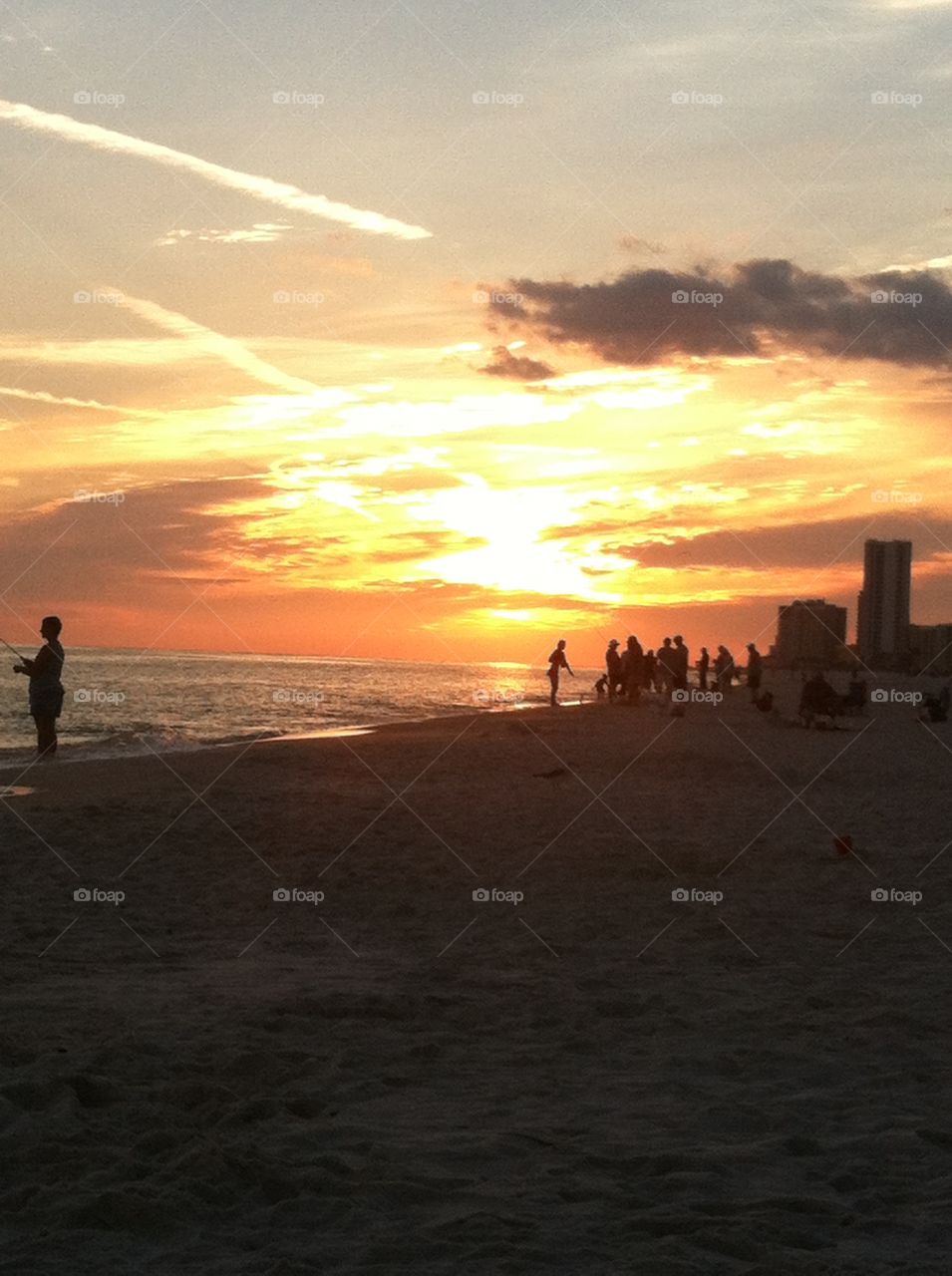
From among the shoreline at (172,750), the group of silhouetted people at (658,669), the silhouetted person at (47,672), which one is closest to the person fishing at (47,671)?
the silhouetted person at (47,672)

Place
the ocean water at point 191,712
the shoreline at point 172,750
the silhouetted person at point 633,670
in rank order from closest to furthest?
1. the shoreline at point 172,750
2. the ocean water at point 191,712
3. the silhouetted person at point 633,670

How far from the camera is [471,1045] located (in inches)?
269

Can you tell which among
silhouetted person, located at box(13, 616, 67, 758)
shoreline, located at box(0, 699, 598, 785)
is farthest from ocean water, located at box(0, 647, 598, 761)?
silhouetted person, located at box(13, 616, 67, 758)

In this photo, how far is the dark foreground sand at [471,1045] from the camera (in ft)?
15.0

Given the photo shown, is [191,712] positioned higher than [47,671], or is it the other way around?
[47,671]

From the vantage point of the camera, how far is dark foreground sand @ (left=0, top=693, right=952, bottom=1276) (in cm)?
457

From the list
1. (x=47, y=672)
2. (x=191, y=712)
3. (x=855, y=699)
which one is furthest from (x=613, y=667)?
(x=47, y=672)

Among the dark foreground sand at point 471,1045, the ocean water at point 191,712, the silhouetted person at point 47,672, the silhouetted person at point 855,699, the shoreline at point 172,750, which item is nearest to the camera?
the dark foreground sand at point 471,1045

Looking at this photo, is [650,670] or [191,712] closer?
[650,670]

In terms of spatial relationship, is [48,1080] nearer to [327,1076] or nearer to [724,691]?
[327,1076]

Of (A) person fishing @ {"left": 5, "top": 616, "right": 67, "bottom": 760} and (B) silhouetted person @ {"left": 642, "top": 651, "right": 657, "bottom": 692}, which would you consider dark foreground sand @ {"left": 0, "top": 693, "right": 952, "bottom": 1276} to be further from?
(B) silhouetted person @ {"left": 642, "top": 651, "right": 657, "bottom": 692}

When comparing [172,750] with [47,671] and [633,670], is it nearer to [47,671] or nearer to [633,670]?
[47,671]

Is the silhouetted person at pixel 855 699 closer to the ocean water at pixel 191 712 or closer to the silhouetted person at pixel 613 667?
the silhouetted person at pixel 613 667

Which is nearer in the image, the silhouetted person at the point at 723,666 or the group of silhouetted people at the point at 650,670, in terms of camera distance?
the group of silhouetted people at the point at 650,670
